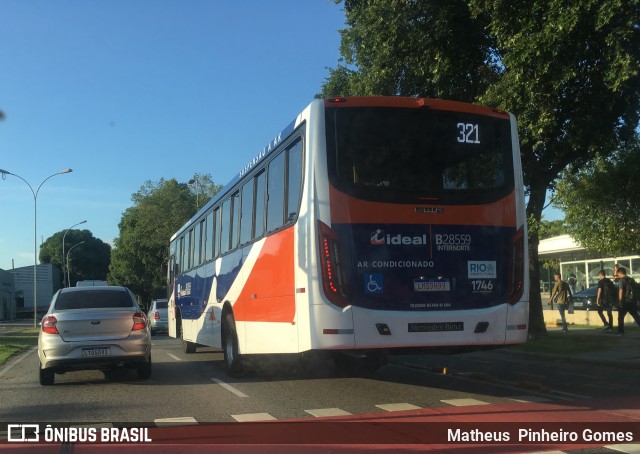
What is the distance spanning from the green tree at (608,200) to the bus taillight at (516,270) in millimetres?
11116

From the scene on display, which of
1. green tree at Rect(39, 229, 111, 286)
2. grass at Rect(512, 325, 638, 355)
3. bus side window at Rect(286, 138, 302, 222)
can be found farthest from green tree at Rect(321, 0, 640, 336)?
green tree at Rect(39, 229, 111, 286)

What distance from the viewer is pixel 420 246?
7613 millimetres

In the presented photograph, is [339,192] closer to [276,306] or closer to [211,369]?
[276,306]

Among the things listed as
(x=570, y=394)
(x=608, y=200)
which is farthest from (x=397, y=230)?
(x=608, y=200)

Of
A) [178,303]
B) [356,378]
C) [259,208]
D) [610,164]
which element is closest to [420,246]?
[259,208]

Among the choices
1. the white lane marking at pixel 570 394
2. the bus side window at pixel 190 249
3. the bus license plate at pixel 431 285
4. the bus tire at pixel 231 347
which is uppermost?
the bus side window at pixel 190 249

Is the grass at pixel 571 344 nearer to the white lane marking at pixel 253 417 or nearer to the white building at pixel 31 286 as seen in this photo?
the white lane marking at pixel 253 417

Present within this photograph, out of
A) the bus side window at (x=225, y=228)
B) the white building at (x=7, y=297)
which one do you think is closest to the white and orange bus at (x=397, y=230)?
the bus side window at (x=225, y=228)

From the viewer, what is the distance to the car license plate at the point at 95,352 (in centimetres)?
1021

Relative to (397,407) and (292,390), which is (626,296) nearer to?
(292,390)

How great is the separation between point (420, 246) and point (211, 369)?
6720mm

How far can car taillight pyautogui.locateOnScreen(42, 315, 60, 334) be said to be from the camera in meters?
10.3

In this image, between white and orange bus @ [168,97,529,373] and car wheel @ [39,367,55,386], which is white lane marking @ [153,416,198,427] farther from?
car wheel @ [39,367,55,386]

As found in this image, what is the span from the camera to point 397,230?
7543 millimetres
